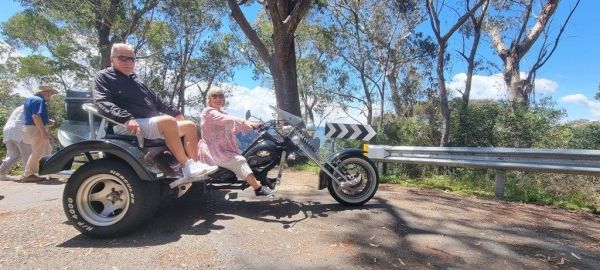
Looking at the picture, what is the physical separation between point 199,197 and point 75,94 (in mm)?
3719

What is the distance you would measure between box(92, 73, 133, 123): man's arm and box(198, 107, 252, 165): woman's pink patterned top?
3.18ft

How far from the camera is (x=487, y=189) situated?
724cm

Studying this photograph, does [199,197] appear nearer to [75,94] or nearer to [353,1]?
[75,94]

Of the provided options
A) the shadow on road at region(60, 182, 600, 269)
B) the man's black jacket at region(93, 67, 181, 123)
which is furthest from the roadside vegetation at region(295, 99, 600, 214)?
the man's black jacket at region(93, 67, 181, 123)

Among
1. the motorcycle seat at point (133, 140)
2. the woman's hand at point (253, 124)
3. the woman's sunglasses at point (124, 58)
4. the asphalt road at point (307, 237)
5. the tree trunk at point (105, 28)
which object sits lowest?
the asphalt road at point (307, 237)

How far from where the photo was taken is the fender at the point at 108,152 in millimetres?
3828

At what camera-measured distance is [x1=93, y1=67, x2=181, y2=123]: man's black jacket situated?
404cm

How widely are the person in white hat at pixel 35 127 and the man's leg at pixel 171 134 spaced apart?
406cm

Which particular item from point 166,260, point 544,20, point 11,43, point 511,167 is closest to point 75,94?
point 166,260

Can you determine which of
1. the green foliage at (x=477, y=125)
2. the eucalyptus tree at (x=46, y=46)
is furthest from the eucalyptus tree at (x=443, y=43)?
the eucalyptus tree at (x=46, y=46)

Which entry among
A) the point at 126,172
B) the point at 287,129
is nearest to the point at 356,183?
the point at 287,129

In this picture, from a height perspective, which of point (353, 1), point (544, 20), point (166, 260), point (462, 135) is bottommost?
point (166, 260)

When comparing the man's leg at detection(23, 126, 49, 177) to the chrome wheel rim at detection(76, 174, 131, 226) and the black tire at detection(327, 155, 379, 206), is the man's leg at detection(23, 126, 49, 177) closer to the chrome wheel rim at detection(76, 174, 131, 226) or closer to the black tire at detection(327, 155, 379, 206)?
the chrome wheel rim at detection(76, 174, 131, 226)

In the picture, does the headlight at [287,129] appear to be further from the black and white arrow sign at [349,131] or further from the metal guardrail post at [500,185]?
the metal guardrail post at [500,185]
